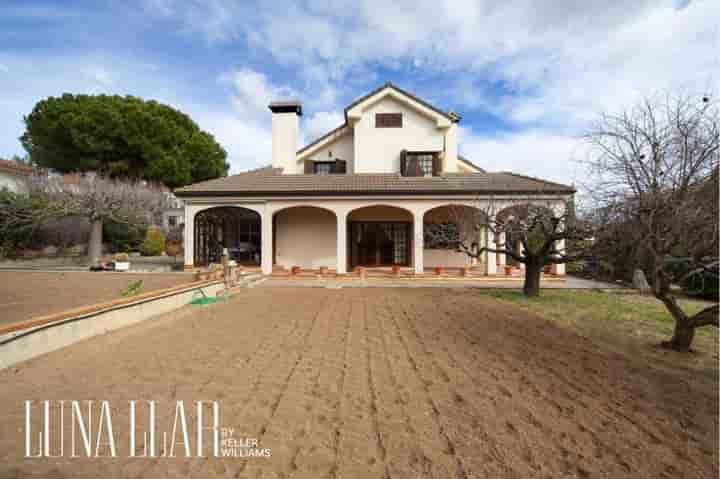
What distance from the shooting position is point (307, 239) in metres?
15.0

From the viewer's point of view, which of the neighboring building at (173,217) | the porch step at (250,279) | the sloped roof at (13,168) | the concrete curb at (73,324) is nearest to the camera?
the concrete curb at (73,324)

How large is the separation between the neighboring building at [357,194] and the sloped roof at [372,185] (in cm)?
4

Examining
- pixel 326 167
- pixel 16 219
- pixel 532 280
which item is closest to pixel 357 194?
pixel 326 167

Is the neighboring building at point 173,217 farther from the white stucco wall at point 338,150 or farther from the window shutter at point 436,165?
the window shutter at point 436,165

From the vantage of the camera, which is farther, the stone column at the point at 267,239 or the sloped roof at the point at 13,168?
the sloped roof at the point at 13,168

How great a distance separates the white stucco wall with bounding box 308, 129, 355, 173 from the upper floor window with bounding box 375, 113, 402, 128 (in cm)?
179

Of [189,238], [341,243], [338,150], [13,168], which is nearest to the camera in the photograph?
[341,243]

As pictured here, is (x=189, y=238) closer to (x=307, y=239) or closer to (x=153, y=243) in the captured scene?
(x=307, y=239)

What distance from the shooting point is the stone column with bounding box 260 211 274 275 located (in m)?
13.5

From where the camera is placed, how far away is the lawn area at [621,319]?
4.83 meters

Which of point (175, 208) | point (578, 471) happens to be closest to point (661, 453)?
point (578, 471)

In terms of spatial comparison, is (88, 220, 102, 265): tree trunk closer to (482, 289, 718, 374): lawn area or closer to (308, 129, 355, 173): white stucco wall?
(308, 129, 355, 173): white stucco wall

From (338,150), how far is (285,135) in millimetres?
2914

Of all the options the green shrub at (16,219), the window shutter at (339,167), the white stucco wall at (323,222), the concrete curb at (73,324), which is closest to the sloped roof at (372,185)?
the white stucco wall at (323,222)
